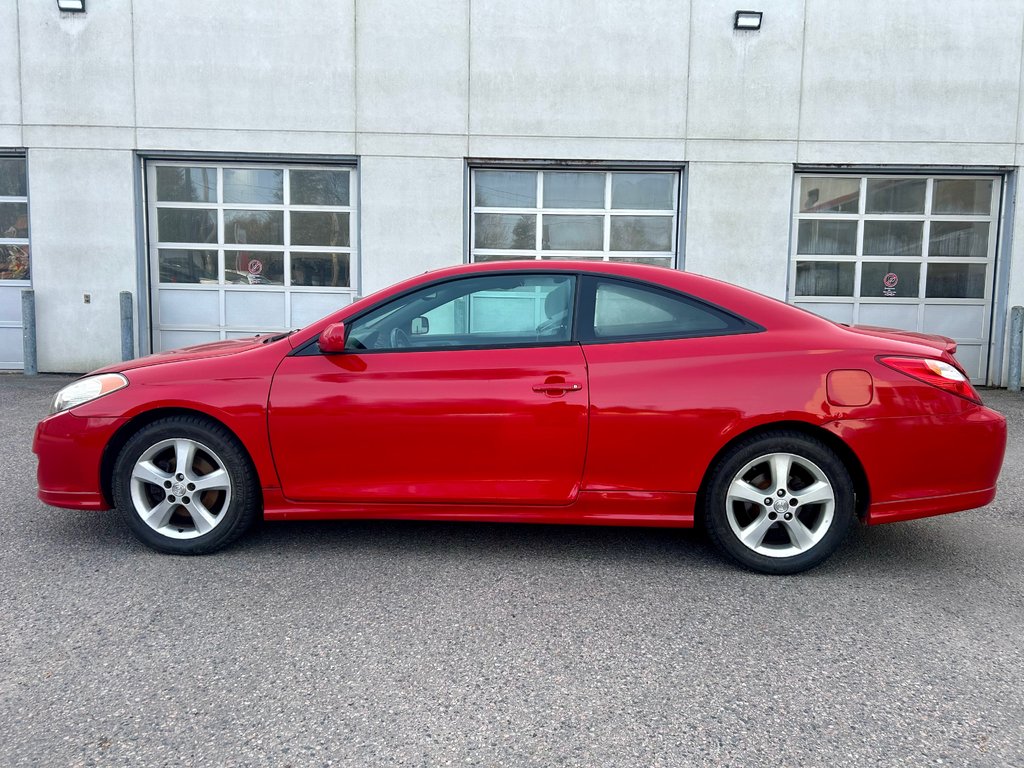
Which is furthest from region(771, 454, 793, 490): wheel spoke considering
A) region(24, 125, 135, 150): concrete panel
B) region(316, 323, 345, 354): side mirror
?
region(24, 125, 135, 150): concrete panel

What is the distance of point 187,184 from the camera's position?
33.1 ft

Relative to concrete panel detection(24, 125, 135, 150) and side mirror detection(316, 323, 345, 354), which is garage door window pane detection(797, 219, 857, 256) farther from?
concrete panel detection(24, 125, 135, 150)

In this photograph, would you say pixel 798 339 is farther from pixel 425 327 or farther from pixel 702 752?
pixel 702 752

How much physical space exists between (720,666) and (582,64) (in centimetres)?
874

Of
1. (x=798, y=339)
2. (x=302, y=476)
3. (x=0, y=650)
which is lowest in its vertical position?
(x=0, y=650)

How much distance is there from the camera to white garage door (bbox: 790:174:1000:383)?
32.6ft

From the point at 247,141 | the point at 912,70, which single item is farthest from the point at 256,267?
the point at 912,70

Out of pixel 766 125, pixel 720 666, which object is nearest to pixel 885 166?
pixel 766 125

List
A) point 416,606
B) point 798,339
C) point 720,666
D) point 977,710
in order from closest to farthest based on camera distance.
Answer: point 977,710, point 720,666, point 416,606, point 798,339

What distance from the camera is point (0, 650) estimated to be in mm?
2662

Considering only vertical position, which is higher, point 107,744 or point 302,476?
point 302,476

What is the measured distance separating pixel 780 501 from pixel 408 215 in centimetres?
738

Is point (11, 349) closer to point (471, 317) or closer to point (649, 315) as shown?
point (471, 317)

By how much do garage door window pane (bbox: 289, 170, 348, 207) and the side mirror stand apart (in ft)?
23.0
